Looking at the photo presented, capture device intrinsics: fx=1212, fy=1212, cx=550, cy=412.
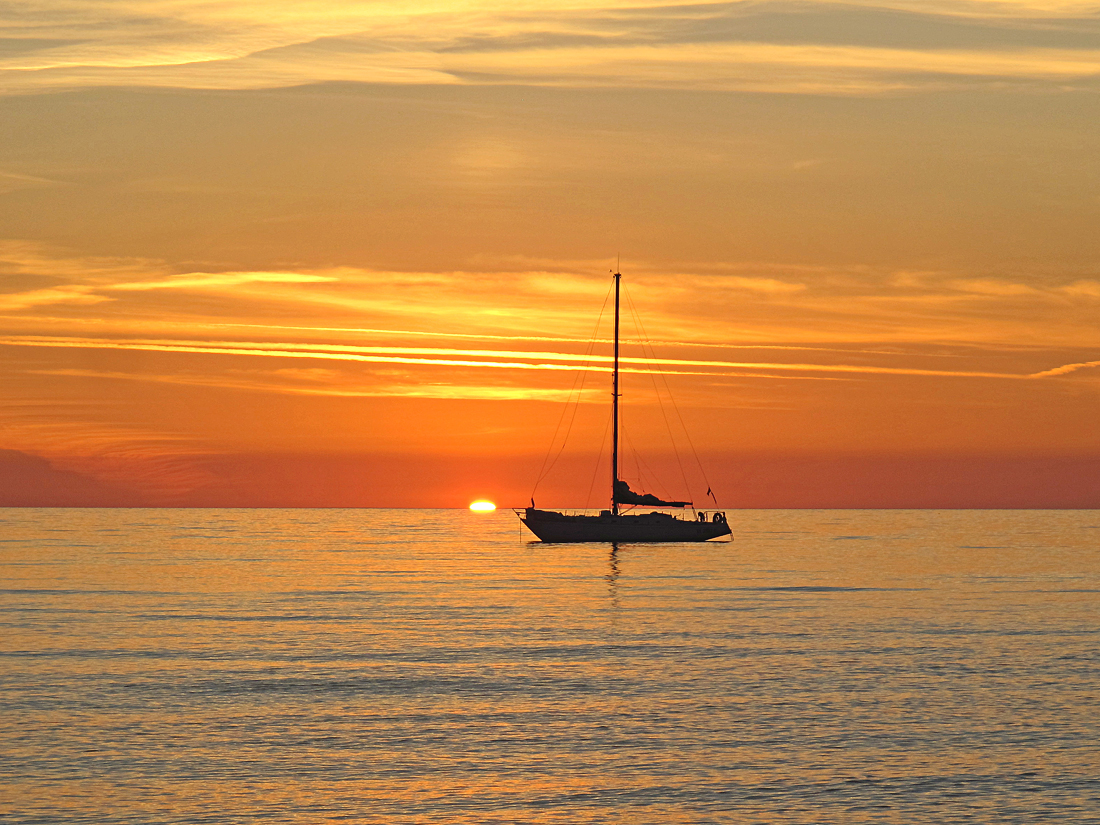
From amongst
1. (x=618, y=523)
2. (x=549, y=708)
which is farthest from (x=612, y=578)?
(x=549, y=708)

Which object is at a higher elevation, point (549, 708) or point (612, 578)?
point (612, 578)

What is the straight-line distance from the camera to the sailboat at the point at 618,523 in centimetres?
12875

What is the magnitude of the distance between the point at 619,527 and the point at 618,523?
0.47 meters

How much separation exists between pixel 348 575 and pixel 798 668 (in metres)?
67.7

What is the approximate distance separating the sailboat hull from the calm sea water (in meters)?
45.6

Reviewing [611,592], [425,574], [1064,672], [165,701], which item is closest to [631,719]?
[165,701]

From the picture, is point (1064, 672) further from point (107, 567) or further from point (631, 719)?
point (107, 567)

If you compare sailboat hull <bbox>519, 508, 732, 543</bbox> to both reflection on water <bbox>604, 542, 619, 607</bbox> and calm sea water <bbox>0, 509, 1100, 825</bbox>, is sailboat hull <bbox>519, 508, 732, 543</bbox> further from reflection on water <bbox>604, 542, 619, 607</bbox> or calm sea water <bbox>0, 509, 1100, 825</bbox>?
calm sea water <bbox>0, 509, 1100, 825</bbox>

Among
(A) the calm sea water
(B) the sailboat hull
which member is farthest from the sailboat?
(A) the calm sea water

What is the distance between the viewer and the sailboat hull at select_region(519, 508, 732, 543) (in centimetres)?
12862

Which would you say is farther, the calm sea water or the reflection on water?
the reflection on water

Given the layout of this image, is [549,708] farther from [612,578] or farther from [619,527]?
[619,527]

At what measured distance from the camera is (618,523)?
128 meters

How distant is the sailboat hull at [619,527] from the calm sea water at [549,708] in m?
45.6
